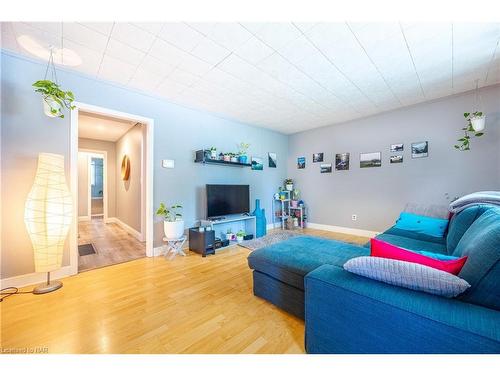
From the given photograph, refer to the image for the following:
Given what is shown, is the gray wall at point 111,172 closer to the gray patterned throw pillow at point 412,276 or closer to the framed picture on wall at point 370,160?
the framed picture on wall at point 370,160

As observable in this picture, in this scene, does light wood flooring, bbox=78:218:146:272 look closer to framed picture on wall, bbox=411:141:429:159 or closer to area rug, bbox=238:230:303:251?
area rug, bbox=238:230:303:251

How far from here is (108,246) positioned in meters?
3.63

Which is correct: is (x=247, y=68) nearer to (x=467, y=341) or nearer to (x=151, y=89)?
(x=151, y=89)

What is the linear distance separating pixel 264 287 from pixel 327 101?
3.05 m

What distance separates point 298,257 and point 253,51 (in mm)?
2086

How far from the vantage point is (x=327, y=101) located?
3416mm

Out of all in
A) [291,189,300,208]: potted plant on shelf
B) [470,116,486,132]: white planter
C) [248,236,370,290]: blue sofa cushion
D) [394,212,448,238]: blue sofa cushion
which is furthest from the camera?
[291,189,300,208]: potted plant on shelf

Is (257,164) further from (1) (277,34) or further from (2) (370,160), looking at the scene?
(1) (277,34)

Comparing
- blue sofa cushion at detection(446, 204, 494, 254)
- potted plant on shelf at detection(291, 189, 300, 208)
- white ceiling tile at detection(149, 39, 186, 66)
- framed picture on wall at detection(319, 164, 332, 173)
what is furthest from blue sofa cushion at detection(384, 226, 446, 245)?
white ceiling tile at detection(149, 39, 186, 66)

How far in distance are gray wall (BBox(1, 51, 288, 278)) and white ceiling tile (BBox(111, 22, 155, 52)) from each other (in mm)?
1051

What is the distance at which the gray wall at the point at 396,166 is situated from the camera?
3.05 metres

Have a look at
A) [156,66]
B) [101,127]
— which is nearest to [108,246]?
[101,127]

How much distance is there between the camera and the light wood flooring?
2885 mm
